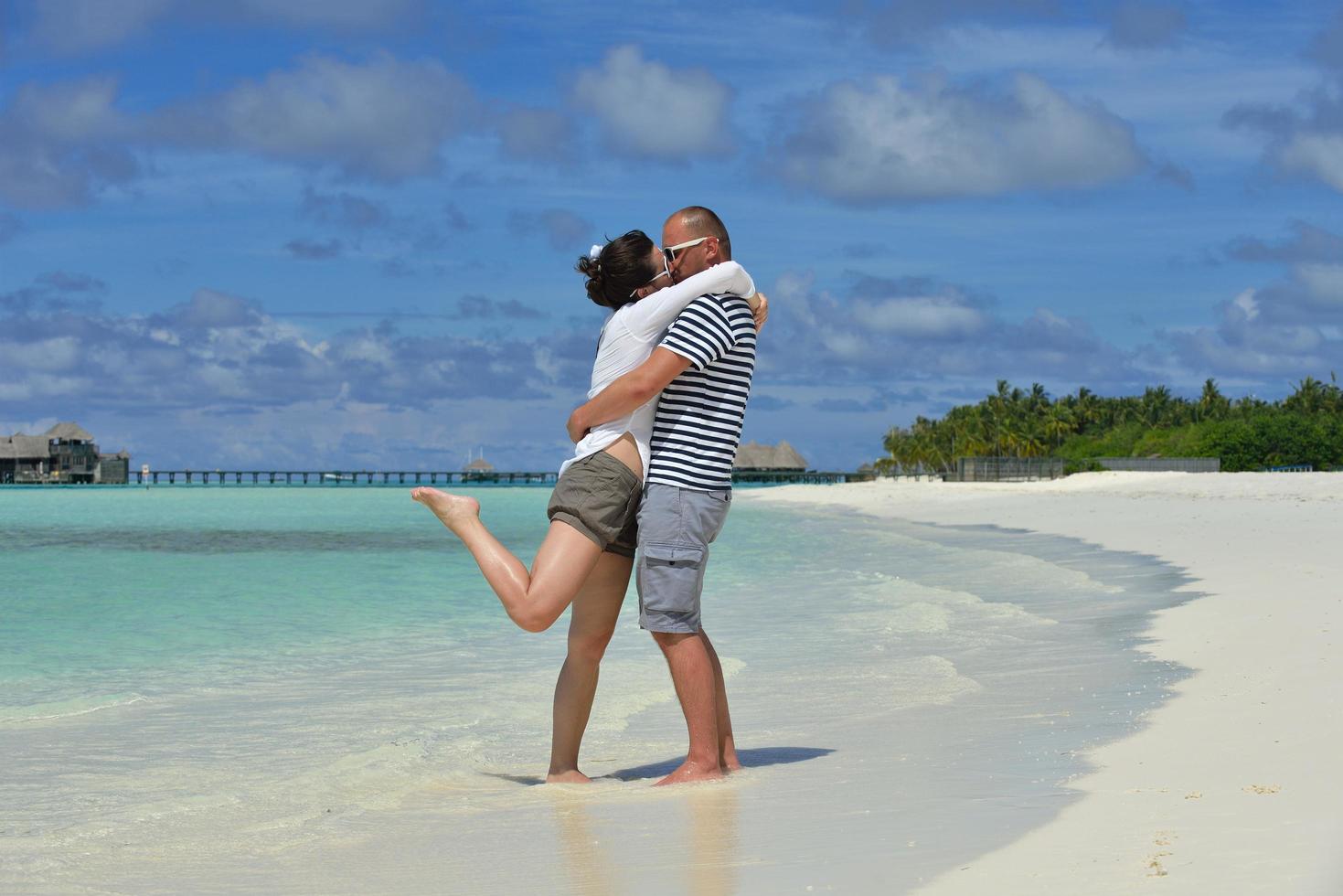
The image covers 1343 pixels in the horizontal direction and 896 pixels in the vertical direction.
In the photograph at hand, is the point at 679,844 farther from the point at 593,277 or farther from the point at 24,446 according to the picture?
the point at 24,446

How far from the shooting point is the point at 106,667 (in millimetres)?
9367

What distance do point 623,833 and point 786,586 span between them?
1121 centimetres

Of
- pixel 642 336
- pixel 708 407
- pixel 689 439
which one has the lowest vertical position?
pixel 689 439

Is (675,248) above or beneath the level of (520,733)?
above

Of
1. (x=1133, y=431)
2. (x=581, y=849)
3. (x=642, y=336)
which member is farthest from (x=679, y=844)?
(x=1133, y=431)

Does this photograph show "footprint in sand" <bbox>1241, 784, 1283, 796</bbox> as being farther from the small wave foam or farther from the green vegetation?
the green vegetation

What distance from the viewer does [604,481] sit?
4.04m

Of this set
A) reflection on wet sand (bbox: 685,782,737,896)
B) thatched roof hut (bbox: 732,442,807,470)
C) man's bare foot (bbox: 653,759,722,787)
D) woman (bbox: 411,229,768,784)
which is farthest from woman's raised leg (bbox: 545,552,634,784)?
Result: thatched roof hut (bbox: 732,442,807,470)

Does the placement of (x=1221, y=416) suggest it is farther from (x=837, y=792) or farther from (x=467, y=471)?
(x=837, y=792)

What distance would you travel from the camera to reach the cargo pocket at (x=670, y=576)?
4.07m

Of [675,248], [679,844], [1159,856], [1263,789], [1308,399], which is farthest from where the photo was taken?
[1308,399]

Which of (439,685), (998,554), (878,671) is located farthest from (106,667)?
(998,554)

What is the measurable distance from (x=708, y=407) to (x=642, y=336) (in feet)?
1.01

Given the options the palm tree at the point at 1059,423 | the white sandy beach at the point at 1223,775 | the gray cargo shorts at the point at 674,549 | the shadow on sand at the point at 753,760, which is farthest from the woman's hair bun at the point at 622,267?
the palm tree at the point at 1059,423
